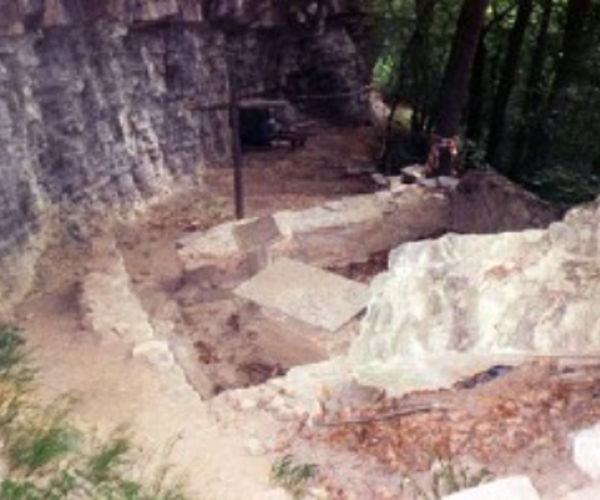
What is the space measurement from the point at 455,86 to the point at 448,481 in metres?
7.57

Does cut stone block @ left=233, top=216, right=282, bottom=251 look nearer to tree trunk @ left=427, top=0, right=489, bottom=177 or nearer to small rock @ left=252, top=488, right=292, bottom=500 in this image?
tree trunk @ left=427, top=0, right=489, bottom=177

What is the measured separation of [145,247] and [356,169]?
→ 4632mm

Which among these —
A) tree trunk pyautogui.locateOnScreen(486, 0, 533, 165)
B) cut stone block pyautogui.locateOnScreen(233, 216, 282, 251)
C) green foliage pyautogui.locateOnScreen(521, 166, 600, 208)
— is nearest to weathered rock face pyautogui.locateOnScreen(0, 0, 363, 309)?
cut stone block pyautogui.locateOnScreen(233, 216, 282, 251)

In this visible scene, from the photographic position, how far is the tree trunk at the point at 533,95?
13.6 meters

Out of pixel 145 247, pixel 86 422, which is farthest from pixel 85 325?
pixel 145 247

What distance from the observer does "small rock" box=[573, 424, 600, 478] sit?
4.55 metres

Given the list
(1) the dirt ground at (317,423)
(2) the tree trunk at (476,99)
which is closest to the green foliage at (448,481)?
(1) the dirt ground at (317,423)

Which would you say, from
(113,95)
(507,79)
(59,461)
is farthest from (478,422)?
(507,79)

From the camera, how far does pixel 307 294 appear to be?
25.2 feet

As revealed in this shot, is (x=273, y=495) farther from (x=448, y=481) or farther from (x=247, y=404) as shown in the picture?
(x=247, y=404)

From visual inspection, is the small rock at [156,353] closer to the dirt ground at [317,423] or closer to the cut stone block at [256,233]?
the dirt ground at [317,423]

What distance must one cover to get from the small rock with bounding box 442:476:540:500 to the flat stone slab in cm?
320

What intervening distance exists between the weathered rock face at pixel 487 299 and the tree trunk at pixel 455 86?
4.80 metres

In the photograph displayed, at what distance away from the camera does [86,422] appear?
546 centimetres
